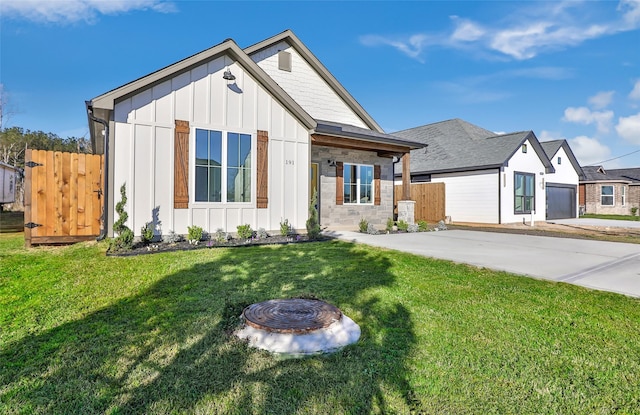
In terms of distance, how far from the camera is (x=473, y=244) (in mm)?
8594

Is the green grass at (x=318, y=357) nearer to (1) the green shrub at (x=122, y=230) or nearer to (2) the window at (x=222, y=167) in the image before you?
(1) the green shrub at (x=122, y=230)

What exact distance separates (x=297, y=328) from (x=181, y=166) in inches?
228

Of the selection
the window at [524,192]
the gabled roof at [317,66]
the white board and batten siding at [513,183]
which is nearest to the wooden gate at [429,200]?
the white board and batten siding at [513,183]

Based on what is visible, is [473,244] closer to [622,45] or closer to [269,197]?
[269,197]

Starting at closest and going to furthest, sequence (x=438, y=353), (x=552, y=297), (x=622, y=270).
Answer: (x=438, y=353) < (x=552, y=297) < (x=622, y=270)

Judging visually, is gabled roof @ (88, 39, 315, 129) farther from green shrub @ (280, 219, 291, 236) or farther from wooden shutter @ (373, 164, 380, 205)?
wooden shutter @ (373, 164, 380, 205)

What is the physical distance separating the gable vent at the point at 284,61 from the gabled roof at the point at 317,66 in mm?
417

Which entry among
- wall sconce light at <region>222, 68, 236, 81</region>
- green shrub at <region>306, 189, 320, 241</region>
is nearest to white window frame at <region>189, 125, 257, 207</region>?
wall sconce light at <region>222, 68, 236, 81</region>

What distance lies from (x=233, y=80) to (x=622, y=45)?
17.9m

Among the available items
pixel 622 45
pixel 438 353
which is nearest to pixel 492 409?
pixel 438 353

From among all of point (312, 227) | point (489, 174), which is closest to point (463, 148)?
point (489, 174)

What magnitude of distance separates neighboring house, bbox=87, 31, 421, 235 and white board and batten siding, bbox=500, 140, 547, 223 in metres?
8.34

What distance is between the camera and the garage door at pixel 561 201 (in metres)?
20.0

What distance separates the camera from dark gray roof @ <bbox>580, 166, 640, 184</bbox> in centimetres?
2717
